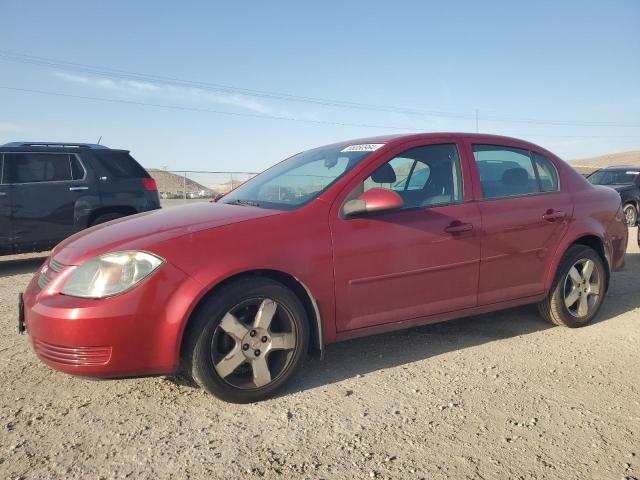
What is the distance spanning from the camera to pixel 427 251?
3.46 m

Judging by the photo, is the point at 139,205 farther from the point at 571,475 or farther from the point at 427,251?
the point at 571,475

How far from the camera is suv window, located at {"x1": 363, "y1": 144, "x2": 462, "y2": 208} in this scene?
12.0 ft

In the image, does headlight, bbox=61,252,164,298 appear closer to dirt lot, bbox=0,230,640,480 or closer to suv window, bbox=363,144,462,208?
dirt lot, bbox=0,230,640,480

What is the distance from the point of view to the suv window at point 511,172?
396 centimetres

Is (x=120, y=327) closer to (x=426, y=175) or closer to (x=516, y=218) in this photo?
(x=426, y=175)

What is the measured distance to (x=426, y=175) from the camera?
3.85 metres

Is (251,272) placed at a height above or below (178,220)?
below

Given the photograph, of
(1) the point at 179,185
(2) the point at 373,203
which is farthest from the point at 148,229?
(1) the point at 179,185

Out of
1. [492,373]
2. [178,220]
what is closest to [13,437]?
[178,220]

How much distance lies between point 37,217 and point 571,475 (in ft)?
23.1

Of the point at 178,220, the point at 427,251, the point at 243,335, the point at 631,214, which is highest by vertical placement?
the point at 178,220

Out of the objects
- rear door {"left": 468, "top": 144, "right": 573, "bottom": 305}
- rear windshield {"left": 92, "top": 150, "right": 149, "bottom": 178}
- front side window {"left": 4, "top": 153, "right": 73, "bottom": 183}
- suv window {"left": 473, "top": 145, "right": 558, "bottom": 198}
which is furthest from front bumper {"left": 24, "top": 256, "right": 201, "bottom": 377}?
rear windshield {"left": 92, "top": 150, "right": 149, "bottom": 178}

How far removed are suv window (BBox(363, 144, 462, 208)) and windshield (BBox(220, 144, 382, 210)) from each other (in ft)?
0.79

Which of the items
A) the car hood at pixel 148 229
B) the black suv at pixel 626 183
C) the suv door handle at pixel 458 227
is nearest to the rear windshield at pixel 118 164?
the car hood at pixel 148 229
